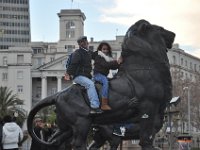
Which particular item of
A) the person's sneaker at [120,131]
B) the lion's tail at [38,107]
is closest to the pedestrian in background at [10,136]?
the person's sneaker at [120,131]

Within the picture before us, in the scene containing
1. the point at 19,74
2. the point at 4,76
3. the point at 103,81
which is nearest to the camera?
the point at 103,81

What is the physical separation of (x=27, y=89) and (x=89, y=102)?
114480 millimetres

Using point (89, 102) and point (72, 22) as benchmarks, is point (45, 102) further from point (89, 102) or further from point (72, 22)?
point (72, 22)

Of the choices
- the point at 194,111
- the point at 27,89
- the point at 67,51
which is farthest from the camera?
the point at 67,51

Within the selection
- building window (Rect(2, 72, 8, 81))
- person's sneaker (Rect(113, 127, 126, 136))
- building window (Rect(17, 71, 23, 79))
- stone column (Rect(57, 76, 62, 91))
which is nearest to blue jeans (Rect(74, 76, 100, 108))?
person's sneaker (Rect(113, 127, 126, 136))

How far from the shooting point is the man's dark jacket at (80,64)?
9195mm

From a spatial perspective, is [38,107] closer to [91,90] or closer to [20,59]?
[91,90]

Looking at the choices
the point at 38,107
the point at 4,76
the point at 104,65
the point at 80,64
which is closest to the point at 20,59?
the point at 4,76

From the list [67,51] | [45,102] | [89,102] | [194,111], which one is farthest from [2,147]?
[67,51]

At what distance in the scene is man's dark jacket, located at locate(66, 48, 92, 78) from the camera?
9.20 m

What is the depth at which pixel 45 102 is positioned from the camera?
9367mm

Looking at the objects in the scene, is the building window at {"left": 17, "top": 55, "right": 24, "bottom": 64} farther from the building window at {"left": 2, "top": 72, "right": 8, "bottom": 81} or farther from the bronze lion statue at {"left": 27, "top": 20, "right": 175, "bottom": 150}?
the bronze lion statue at {"left": 27, "top": 20, "right": 175, "bottom": 150}

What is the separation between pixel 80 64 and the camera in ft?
30.4

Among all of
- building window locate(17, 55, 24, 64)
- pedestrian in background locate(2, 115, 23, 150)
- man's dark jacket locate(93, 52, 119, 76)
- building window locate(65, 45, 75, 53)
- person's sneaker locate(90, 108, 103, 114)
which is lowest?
pedestrian in background locate(2, 115, 23, 150)
